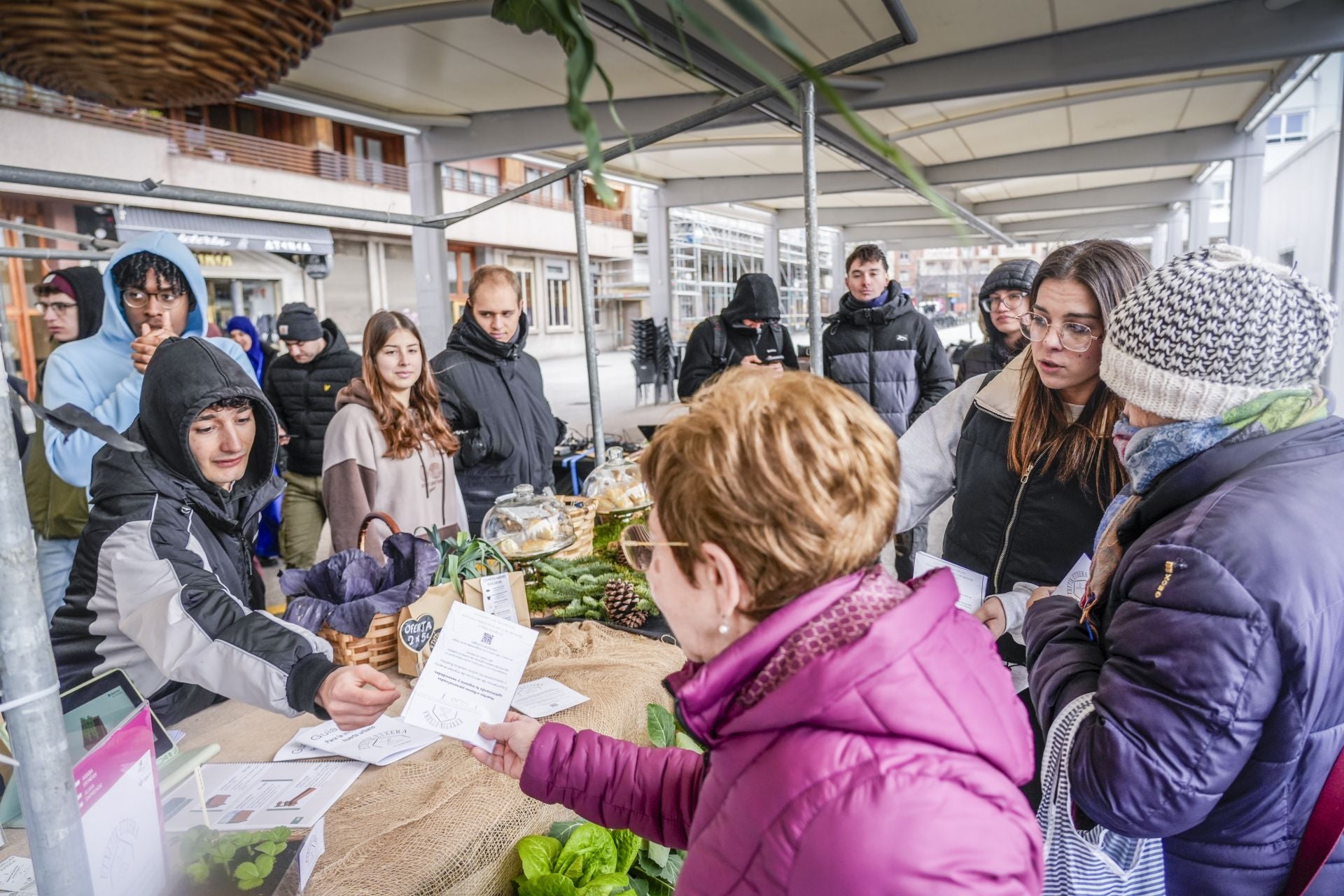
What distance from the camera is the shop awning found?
37.7ft

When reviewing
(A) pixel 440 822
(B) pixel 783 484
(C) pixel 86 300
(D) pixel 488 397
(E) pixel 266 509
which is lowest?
(E) pixel 266 509

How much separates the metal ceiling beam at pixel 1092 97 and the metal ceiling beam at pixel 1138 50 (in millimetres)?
866

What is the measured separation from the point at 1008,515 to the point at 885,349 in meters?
2.60

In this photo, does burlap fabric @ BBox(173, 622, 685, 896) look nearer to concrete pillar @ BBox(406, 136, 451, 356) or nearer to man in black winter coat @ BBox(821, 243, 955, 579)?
man in black winter coat @ BBox(821, 243, 955, 579)

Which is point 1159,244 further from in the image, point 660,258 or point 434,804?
point 434,804

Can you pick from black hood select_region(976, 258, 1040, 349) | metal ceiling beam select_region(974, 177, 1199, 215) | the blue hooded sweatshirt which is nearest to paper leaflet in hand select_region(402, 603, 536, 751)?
the blue hooded sweatshirt

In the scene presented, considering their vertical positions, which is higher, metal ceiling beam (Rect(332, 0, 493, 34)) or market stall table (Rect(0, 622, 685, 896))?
metal ceiling beam (Rect(332, 0, 493, 34))

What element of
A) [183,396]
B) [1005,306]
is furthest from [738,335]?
[183,396]

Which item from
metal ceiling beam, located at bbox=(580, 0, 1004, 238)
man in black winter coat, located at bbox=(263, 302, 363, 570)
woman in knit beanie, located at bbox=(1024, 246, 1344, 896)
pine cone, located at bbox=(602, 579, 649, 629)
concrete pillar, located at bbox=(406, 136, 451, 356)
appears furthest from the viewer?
concrete pillar, located at bbox=(406, 136, 451, 356)

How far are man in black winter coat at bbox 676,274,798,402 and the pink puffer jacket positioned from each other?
3.67 meters

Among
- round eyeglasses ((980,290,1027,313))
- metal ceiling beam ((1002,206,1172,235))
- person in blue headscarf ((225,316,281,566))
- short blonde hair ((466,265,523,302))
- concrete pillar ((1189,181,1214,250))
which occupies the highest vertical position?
metal ceiling beam ((1002,206,1172,235))

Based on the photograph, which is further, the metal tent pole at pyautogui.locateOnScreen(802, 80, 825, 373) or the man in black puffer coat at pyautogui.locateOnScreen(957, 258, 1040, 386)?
the man in black puffer coat at pyautogui.locateOnScreen(957, 258, 1040, 386)

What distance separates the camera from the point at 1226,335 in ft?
3.64

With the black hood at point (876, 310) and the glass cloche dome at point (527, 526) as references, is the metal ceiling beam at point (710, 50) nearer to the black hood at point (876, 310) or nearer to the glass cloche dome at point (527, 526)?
the black hood at point (876, 310)
